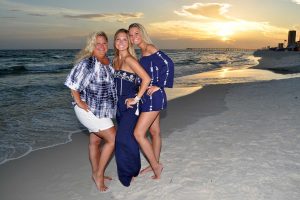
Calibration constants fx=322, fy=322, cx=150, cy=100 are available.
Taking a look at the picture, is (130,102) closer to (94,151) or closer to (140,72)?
(140,72)

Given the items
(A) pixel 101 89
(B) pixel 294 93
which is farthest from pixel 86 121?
(B) pixel 294 93

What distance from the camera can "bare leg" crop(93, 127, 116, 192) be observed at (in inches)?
168

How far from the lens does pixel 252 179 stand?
4457 millimetres

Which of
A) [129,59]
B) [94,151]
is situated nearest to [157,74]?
[129,59]

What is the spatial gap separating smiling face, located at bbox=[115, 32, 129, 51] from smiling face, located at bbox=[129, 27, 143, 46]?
0.09m

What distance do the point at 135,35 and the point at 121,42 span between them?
22cm

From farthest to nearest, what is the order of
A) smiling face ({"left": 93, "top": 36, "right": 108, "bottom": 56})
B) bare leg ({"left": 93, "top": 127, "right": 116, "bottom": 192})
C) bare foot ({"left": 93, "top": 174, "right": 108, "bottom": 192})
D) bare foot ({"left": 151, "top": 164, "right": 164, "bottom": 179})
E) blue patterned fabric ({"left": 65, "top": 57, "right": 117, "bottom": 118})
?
bare foot ({"left": 151, "top": 164, "right": 164, "bottom": 179}) < bare foot ({"left": 93, "top": 174, "right": 108, "bottom": 192}) < bare leg ({"left": 93, "top": 127, "right": 116, "bottom": 192}) < smiling face ({"left": 93, "top": 36, "right": 108, "bottom": 56}) < blue patterned fabric ({"left": 65, "top": 57, "right": 117, "bottom": 118})

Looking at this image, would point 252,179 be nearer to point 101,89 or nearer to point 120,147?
point 120,147

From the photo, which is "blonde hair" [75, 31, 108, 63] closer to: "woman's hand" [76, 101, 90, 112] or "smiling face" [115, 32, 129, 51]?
"smiling face" [115, 32, 129, 51]

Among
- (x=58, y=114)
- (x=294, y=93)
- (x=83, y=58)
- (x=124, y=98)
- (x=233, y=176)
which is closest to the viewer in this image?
(x=83, y=58)

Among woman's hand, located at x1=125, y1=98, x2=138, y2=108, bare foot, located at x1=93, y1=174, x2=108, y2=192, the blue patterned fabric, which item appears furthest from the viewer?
bare foot, located at x1=93, y1=174, x2=108, y2=192

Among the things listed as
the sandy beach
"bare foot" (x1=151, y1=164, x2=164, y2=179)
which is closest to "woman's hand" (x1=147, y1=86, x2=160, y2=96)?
"bare foot" (x1=151, y1=164, x2=164, y2=179)

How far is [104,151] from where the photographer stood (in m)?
4.39

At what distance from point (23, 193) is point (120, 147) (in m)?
1.53
